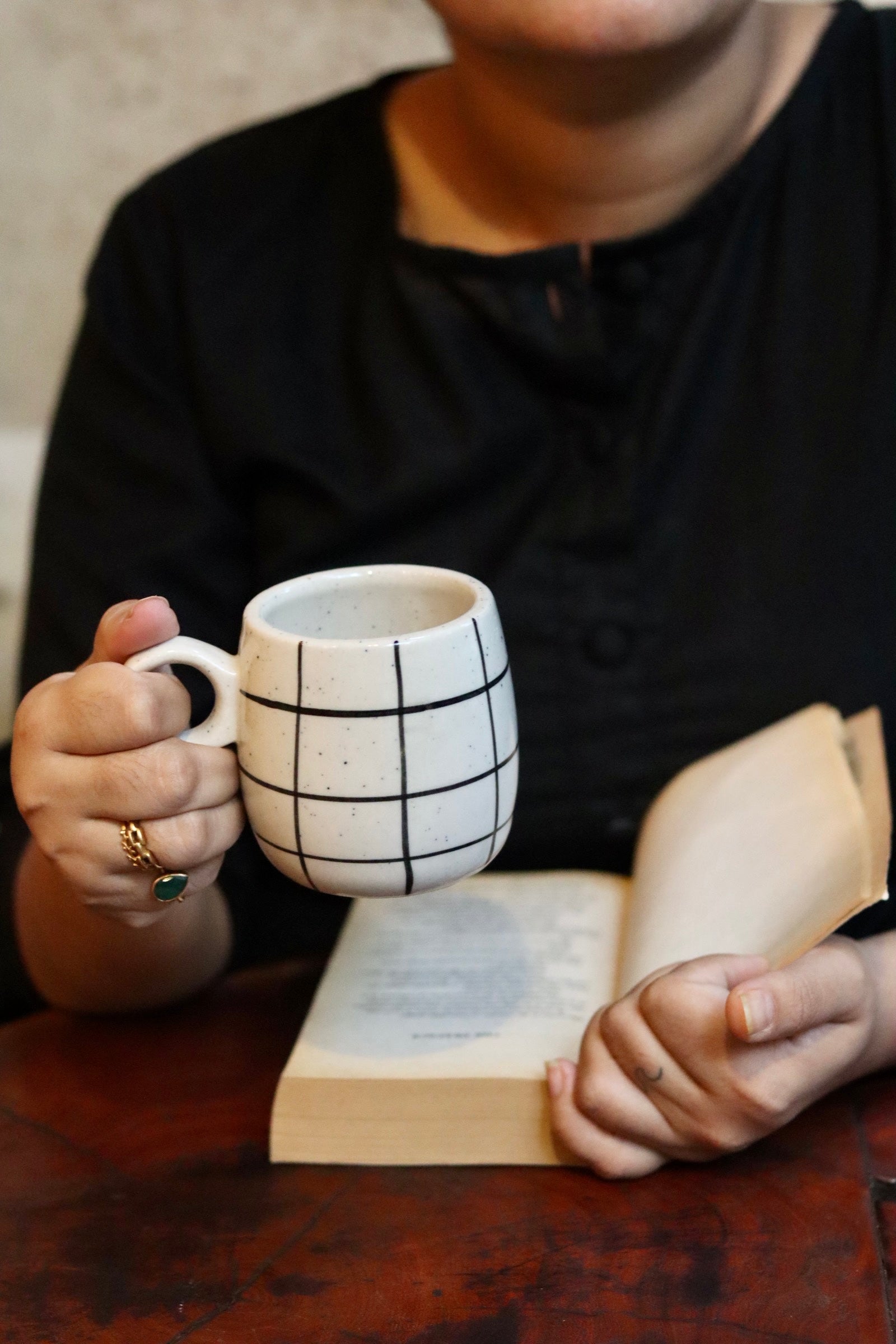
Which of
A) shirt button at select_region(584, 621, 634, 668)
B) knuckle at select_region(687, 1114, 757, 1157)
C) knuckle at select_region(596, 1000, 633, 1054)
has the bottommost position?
knuckle at select_region(687, 1114, 757, 1157)

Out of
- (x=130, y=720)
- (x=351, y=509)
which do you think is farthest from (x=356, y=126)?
(x=130, y=720)

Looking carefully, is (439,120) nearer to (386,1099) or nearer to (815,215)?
(815,215)

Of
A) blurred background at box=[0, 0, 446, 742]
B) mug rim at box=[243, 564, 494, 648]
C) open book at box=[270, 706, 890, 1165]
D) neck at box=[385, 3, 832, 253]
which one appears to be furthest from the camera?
blurred background at box=[0, 0, 446, 742]

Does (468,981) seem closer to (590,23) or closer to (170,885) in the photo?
(170,885)

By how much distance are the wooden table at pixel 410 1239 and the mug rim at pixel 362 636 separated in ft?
0.85

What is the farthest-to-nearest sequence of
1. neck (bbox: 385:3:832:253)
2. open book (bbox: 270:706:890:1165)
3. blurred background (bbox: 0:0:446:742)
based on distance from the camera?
blurred background (bbox: 0:0:446:742), neck (bbox: 385:3:832:253), open book (bbox: 270:706:890:1165)

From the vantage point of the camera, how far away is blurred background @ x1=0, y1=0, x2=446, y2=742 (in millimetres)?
1290

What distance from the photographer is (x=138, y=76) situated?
1324 millimetres

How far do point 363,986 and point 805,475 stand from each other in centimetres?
45

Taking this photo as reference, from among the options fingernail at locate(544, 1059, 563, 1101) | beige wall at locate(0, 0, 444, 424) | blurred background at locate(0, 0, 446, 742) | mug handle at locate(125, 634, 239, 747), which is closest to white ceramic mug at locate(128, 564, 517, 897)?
mug handle at locate(125, 634, 239, 747)

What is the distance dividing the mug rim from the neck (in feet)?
1.09

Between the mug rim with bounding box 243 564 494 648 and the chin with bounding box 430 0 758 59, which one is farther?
the chin with bounding box 430 0 758 59

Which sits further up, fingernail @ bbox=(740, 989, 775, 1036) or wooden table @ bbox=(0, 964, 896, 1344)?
fingernail @ bbox=(740, 989, 775, 1036)

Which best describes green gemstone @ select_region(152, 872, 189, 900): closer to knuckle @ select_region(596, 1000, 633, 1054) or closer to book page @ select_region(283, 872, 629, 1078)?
book page @ select_region(283, 872, 629, 1078)
